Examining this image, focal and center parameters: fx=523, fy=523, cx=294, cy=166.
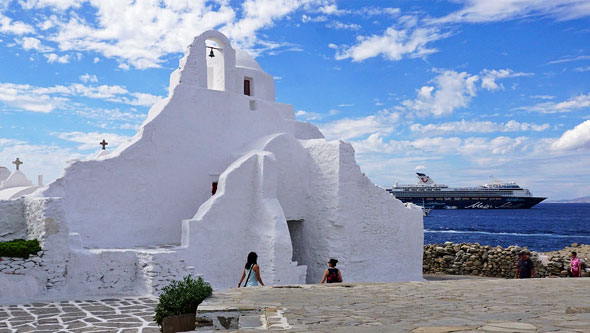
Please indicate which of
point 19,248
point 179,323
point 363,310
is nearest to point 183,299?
point 179,323

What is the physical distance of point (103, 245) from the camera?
12.8 metres

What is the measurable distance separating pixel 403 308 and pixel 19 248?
791 cm

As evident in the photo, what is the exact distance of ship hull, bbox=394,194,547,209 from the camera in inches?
3915

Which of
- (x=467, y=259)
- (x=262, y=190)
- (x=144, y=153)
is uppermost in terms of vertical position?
(x=144, y=153)

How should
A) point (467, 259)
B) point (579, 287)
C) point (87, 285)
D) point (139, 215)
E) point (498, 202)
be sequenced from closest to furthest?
point (579, 287) < point (87, 285) < point (139, 215) < point (467, 259) < point (498, 202)

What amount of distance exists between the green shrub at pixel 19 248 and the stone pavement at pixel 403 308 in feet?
17.0

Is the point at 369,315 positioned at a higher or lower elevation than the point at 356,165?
lower

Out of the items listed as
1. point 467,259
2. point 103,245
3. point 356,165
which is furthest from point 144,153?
point 467,259

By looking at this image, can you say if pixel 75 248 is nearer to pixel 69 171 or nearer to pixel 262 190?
pixel 69 171

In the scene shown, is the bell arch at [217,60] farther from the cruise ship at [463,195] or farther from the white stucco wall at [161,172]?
the cruise ship at [463,195]

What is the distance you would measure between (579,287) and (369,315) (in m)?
4.92

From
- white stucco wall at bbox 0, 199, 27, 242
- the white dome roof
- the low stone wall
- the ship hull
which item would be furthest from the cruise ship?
white stucco wall at bbox 0, 199, 27, 242

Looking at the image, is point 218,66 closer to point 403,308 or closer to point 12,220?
point 12,220

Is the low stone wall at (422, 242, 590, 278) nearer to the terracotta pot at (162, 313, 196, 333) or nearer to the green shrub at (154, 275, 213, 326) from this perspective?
the green shrub at (154, 275, 213, 326)
